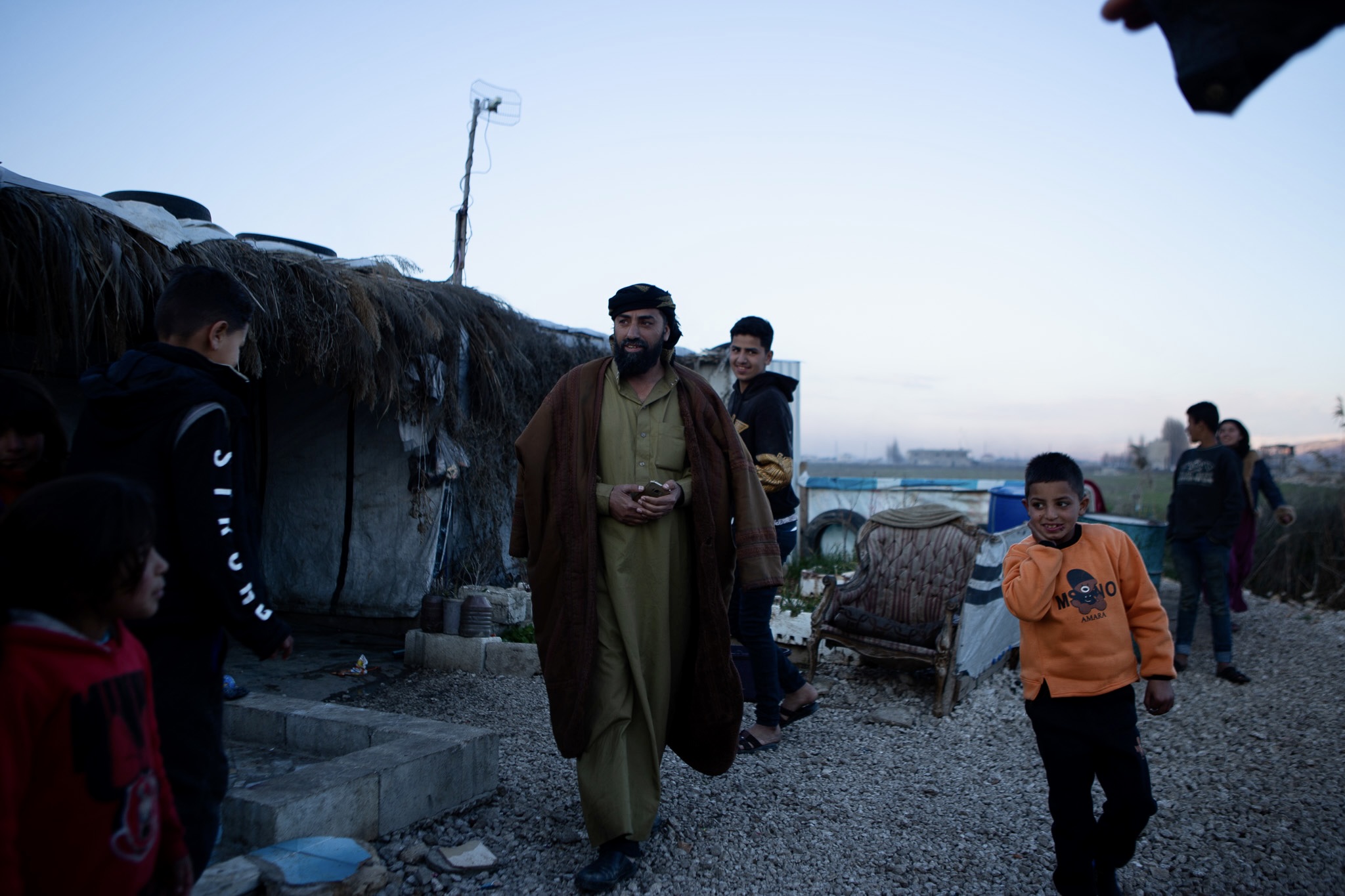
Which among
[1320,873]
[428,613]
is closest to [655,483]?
[1320,873]

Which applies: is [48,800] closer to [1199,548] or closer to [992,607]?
[992,607]

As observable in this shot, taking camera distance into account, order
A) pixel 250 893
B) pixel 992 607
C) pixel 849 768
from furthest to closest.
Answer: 1. pixel 992 607
2. pixel 849 768
3. pixel 250 893

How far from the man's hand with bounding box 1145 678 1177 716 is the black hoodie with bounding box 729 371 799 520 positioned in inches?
80.1

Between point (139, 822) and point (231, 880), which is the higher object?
point (139, 822)

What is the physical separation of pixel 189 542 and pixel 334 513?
5.57m

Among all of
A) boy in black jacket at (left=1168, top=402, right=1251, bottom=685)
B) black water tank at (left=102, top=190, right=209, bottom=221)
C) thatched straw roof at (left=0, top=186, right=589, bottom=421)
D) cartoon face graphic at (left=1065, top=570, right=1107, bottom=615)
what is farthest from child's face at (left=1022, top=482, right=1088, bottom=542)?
black water tank at (left=102, top=190, right=209, bottom=221)

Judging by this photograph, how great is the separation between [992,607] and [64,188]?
579cm

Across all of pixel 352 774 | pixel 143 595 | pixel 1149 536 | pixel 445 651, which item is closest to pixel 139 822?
pixel 143 595

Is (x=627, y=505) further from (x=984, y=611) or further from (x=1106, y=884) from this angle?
(x=984, y=611)

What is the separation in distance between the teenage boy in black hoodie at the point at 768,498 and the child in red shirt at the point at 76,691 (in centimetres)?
292

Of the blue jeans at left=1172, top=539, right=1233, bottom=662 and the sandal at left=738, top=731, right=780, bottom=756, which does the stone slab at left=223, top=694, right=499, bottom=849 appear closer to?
the sandal at left=738, top=731, right=780, bottom=756

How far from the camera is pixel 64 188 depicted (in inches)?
162

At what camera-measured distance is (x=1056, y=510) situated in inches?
102

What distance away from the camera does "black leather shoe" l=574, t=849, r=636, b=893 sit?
8.84ft
